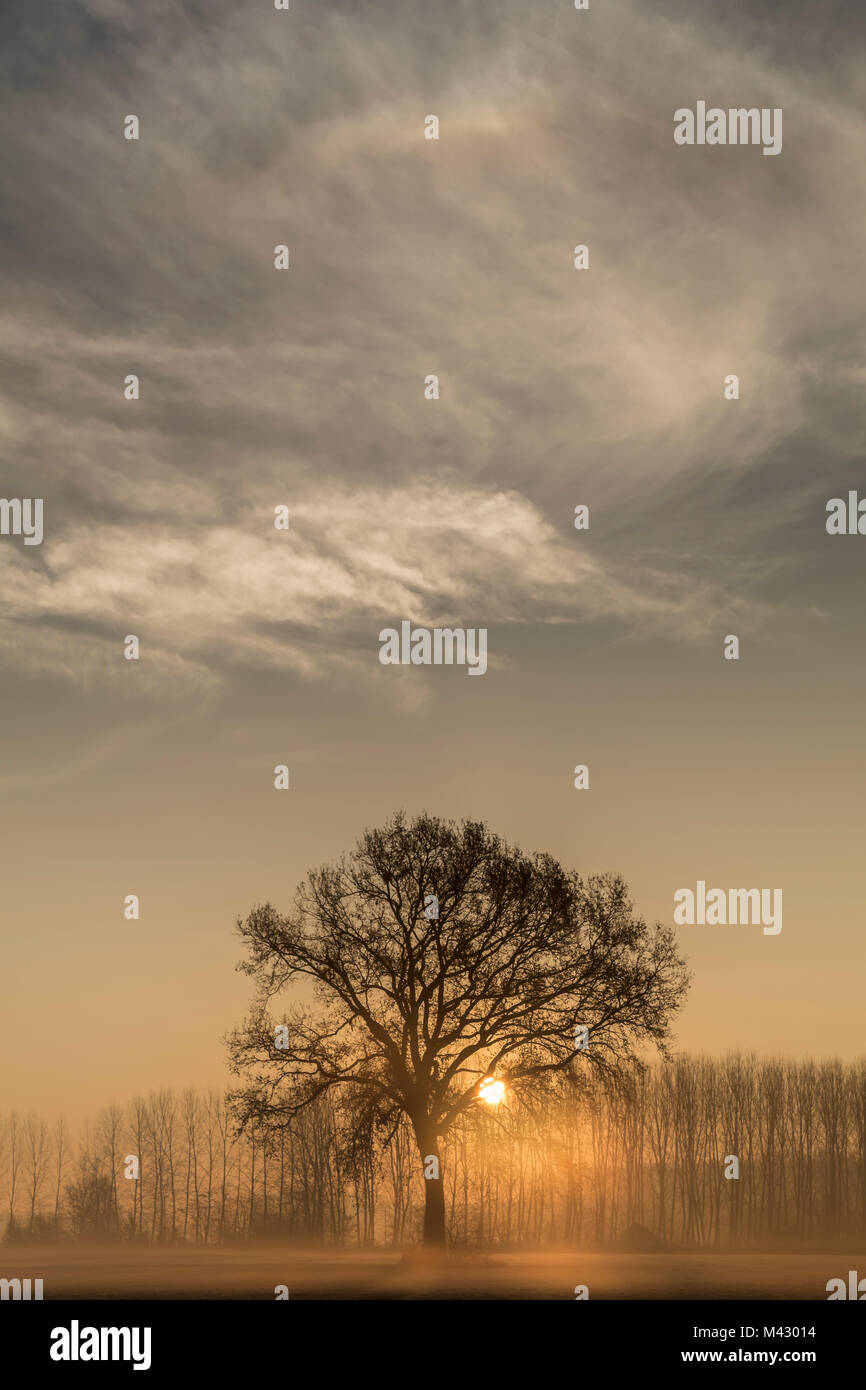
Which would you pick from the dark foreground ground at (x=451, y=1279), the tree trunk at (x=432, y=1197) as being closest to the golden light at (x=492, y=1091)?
the tree trunk at (x=432, y=1197)

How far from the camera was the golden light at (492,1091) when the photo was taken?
140 ft

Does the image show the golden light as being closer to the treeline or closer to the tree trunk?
the tree trunk

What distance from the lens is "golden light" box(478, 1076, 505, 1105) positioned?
140 ft

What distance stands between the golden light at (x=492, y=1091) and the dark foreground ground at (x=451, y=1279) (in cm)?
529

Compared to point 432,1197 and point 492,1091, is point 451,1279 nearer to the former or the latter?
point 432,1197

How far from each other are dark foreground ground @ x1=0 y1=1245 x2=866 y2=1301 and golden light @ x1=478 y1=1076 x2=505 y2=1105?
5286 millimetres

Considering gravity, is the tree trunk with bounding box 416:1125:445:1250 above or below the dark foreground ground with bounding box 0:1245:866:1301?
above

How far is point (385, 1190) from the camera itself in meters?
123

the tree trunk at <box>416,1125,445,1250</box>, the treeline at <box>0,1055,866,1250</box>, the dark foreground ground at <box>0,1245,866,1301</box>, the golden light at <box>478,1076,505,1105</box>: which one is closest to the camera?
the dark foreground ground at <box>0,1245,866,1301</box>

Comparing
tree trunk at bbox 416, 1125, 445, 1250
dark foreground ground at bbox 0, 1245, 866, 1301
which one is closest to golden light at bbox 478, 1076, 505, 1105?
tree trunk at bbox 416, 1125, 445, 1250

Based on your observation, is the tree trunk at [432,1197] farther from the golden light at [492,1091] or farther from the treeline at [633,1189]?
the treeline at [633,1189]
